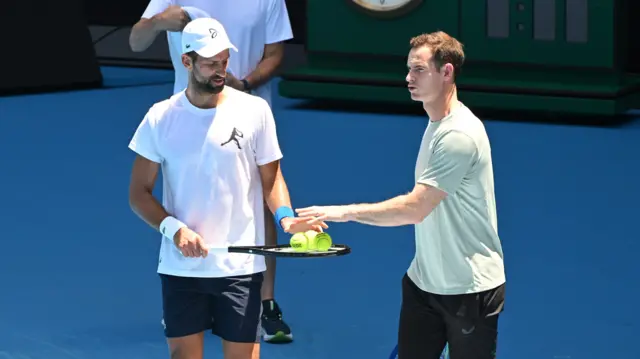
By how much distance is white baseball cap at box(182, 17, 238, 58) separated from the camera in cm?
553

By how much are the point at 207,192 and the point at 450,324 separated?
1.11 m

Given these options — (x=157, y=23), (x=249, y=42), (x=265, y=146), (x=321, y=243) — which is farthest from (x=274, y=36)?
(x=321, y=243)

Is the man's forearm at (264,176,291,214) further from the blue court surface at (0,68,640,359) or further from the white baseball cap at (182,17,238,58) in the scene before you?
the blue court surface at (0,68,640,359)

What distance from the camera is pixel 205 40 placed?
5.54 meters

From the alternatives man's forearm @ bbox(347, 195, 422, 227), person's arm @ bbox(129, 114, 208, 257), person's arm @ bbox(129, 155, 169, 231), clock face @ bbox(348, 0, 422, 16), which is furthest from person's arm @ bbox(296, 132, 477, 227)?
clock face @ bbox(348, 0, 422, 16)

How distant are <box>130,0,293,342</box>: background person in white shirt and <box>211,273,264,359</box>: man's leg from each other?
155 centimetres

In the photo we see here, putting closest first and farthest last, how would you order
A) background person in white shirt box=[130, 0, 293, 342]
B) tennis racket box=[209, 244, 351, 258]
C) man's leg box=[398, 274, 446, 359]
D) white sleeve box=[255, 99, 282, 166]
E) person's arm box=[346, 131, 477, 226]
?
person's arm box=[346, 131, 477, 226], tennis racket box=[209, 244, 351, 258], man's leg box=[398, 274, 446, 359], white sleeve box=[255, 99, 282, 166], background person in white shirt box=[130, 0, 293, 342]

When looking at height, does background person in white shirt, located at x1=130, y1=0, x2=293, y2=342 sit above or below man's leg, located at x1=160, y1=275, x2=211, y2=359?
above

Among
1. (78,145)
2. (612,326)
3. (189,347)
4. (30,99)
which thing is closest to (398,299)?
(612,326)

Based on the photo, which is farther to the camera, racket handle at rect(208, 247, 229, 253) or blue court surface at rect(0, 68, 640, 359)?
blue court surface at rect(0, 68, 640, 359)

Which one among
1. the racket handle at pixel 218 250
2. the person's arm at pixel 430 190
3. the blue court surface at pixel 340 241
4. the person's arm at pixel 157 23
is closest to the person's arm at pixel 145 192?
the racket handle at pixel 218 250

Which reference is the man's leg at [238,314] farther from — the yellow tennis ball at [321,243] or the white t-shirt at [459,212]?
the white t-shirt at [459,212]

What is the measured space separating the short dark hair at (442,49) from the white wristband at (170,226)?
3.83 feet

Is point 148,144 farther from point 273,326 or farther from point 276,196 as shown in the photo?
point 273,326
